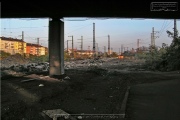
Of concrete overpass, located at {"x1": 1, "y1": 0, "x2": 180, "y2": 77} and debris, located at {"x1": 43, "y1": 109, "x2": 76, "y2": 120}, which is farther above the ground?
concrete overpass, located at {"x1": 1, "y1": 0, "x2": 180, "y2": 77}

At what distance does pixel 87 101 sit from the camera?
14.2 m
